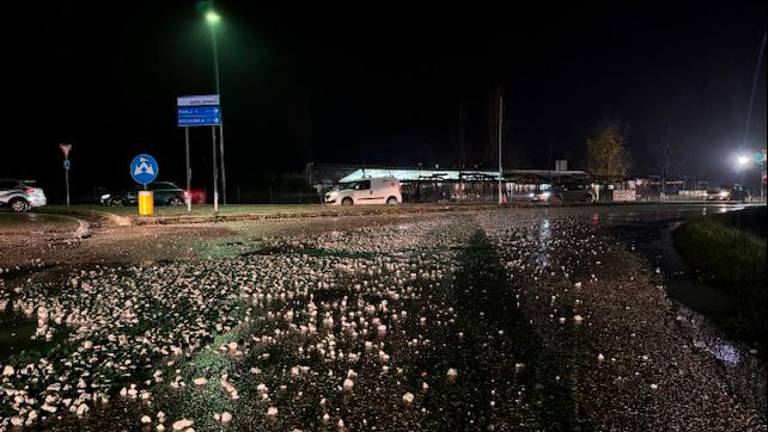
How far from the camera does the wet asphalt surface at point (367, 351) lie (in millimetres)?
4266

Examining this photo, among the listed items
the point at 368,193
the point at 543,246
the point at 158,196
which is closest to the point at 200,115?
the point at 158,196

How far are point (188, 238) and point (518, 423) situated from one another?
543 inches

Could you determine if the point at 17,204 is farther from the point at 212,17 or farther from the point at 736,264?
the point at 736,264

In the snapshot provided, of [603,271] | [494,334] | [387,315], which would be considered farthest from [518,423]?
[603,271]

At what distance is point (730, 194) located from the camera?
53.1 metres

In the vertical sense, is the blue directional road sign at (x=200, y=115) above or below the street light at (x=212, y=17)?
below

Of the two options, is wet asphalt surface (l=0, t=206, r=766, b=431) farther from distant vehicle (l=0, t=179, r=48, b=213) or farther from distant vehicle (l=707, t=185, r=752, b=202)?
distant vehicle (l=707, t=185, r=752, b=202)

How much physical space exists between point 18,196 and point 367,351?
29.6 metres

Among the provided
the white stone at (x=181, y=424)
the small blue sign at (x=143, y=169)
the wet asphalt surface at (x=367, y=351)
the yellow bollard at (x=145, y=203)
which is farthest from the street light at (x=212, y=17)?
the white stone at (x=181, y=424)

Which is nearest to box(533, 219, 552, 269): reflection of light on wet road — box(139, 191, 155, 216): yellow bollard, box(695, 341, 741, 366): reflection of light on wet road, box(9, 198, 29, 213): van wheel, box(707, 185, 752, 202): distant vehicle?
box(695, 341, 741, 366): reflection of light on wet road

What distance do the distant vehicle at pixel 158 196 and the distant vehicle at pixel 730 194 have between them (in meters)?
46.7

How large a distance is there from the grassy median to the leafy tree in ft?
179

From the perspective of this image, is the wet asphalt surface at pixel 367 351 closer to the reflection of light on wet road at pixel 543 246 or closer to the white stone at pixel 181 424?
the white stone at pixel 181 424

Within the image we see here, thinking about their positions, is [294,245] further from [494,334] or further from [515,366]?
[515,366]
